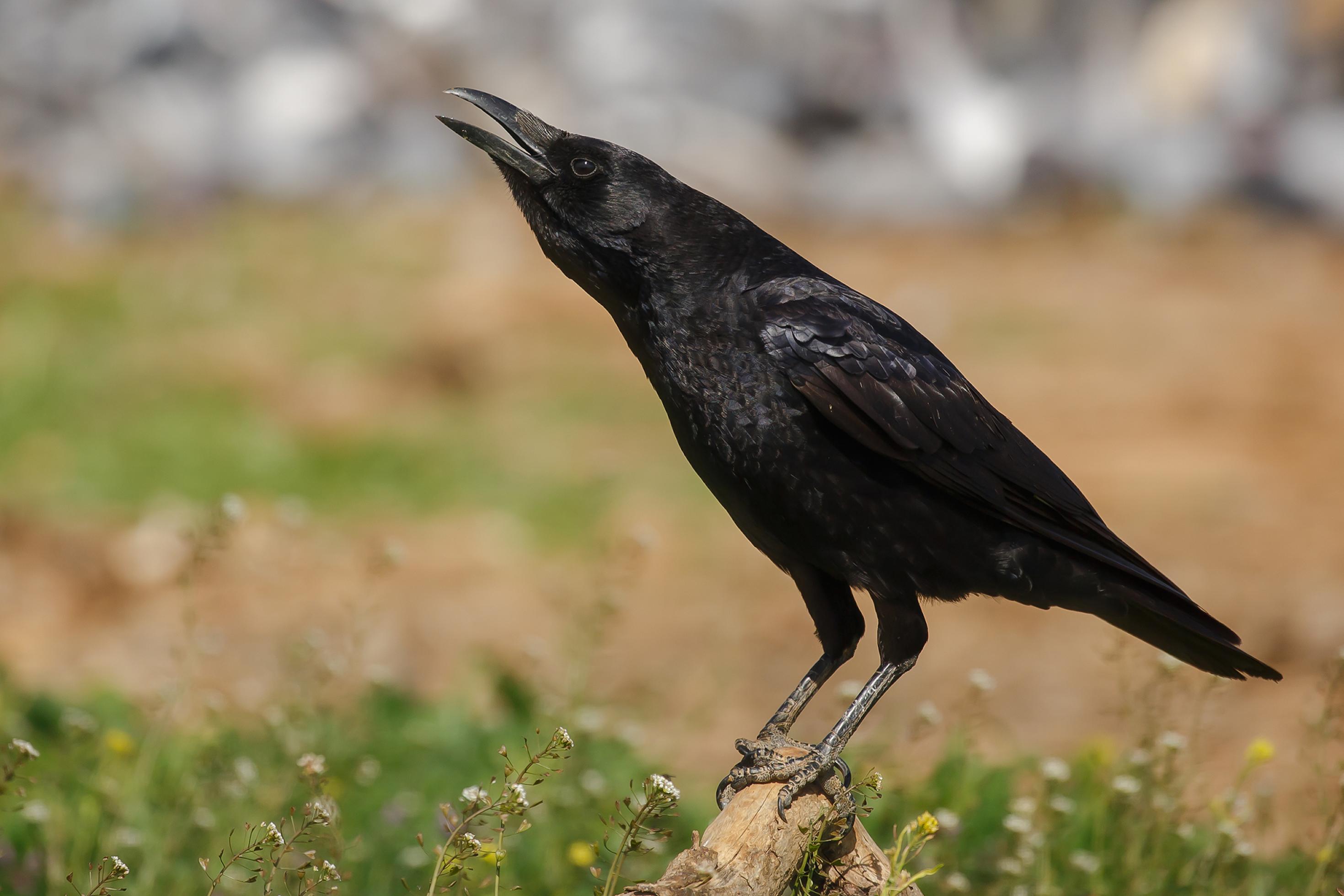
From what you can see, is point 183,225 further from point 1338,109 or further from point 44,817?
point 1338,109

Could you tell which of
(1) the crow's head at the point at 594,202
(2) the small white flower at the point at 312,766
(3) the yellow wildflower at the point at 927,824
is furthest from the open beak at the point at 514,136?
(3) the yellow wildflower at the point at 927,824

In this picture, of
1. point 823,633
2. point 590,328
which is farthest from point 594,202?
point 590,328

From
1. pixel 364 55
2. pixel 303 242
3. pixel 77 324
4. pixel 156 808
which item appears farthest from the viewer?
pixel 364 55

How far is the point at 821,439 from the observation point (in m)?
2.73

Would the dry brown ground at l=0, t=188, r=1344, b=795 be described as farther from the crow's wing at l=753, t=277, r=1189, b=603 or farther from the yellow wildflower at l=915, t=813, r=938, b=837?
the yellow wildflower at l=915, t=813, r=938, b=837

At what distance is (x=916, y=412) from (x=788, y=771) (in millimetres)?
817

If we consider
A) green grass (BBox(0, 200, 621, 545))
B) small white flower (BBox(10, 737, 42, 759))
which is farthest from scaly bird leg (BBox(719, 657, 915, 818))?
green grass (BBox(0, 200, 621, 545))

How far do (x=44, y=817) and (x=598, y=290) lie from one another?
1834 mm

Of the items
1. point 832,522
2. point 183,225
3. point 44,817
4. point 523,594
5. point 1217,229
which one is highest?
point 1217,229

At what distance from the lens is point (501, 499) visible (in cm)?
730

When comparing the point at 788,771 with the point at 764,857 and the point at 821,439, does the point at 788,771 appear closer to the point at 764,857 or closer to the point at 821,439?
the point at 764,857

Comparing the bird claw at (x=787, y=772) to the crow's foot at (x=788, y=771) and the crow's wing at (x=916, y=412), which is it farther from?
the crow's wing at (x=916, y=412)

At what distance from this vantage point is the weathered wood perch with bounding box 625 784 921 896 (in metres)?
2.30

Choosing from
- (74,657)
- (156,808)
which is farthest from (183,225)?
(156,808)
